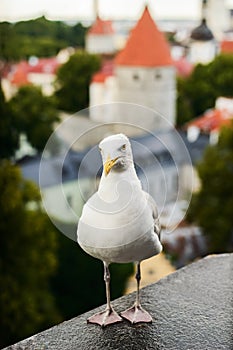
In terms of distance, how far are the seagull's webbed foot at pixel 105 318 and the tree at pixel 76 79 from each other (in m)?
6.65

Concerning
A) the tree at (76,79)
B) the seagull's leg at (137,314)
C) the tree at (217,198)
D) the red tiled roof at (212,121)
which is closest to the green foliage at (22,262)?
the tree at (217,198)

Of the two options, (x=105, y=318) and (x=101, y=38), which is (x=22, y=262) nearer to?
(x=105, y=318)

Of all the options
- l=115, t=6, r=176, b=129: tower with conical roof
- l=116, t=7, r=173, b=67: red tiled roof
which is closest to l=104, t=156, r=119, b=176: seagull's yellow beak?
l=116, t=7, r=173, b=67: red tiled roof

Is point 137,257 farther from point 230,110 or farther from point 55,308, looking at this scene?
point 230,110

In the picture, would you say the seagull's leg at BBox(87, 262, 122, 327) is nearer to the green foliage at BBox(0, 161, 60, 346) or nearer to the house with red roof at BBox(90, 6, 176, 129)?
the green foliage at BBox(0, 161, 60, 346)

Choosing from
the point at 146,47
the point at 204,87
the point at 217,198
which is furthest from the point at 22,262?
the point at 204,87

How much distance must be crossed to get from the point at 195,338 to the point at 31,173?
A: 11.1 feet

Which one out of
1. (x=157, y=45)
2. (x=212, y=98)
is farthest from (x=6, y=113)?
(x=212, y=98)

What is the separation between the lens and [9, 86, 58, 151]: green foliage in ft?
16.3

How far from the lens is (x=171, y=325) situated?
694mm

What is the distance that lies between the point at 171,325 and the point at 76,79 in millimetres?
7034

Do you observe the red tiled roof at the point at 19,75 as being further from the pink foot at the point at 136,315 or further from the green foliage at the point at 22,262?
the pink foot at the point at 136,315

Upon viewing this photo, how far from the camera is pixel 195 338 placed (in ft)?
2.20

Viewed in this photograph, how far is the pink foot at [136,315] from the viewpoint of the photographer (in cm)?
69
